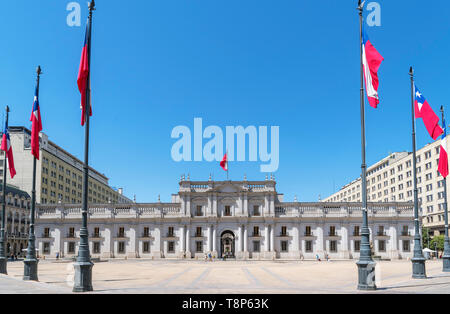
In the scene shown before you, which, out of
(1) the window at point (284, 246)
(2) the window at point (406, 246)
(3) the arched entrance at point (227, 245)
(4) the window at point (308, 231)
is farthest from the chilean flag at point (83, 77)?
(2) the window at point (406, 246)

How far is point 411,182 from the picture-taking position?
9550 cm

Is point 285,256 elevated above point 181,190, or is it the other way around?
point 181,190

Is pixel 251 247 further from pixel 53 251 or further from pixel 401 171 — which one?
pixel 401 171

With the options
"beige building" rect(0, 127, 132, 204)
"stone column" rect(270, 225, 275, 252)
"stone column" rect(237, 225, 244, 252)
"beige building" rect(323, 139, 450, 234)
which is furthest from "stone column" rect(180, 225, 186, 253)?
"beige building" rect(323, 139, 450, 234)

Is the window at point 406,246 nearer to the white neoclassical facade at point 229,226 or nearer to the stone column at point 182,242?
the white neoclassical facade at point 229,226

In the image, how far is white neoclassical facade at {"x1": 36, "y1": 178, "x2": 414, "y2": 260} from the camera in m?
64.6

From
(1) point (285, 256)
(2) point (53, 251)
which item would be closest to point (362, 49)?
(1) point (285, 256)

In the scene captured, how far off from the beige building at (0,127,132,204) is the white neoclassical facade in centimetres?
515

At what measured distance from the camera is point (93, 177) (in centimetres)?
11925

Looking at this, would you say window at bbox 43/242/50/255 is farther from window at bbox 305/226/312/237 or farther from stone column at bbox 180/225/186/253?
window at bbox 305/226/312/237

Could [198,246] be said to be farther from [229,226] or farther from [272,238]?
[272,238]

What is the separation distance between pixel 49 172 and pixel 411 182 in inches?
3195

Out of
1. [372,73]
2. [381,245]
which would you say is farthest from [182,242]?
[372,73]
